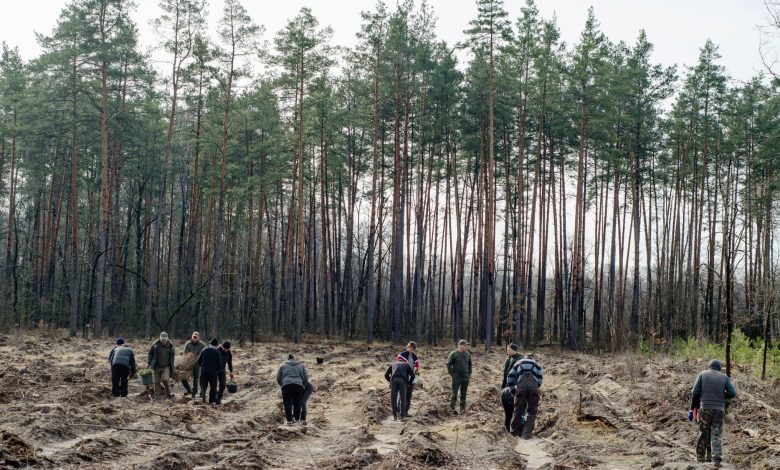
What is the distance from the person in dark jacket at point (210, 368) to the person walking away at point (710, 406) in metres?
10.6

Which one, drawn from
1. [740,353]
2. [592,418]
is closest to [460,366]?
[592,418]

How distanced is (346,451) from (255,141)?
3239 centimetres

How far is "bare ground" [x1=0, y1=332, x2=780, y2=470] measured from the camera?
11.3 meters

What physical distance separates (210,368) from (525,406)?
24.4ft

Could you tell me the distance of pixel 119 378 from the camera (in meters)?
18.4

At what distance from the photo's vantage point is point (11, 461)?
9523mm

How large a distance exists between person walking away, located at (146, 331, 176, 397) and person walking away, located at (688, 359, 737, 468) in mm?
12058

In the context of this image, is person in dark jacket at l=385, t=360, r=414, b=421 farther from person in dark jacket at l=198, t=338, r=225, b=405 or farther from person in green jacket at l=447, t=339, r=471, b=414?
person in dark jacket at l=198, t=338, r=225, b=405

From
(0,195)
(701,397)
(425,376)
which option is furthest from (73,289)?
(701,397)

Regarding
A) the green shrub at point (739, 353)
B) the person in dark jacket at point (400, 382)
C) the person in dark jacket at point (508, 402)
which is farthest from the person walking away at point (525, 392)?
the green shrub at point (739, 353)

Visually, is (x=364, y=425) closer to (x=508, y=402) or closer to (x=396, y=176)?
(x=508, y=402)

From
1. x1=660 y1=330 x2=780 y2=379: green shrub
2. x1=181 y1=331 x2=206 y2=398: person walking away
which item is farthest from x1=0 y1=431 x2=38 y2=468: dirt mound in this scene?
x1=660 y1=330 x2=780 y2=379: green shrub

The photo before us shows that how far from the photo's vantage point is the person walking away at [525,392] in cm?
1477

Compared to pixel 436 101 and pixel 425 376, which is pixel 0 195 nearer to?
pixel 436 101
